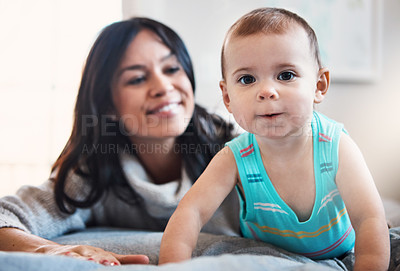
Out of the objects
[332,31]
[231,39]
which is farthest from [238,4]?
[231,39]

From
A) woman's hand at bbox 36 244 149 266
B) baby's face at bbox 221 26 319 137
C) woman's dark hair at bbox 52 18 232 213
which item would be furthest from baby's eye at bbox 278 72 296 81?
woman's dark hair at bbox 52 18 232 213

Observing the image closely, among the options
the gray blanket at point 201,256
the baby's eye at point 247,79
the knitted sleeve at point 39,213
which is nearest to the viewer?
the gray blanket at point 201,256

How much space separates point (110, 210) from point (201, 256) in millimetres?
620

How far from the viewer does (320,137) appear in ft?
2.92

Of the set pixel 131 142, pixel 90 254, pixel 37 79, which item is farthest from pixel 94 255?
pixel 37 79

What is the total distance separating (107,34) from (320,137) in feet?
2.70

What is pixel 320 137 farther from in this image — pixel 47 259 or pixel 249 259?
pixel 47 259

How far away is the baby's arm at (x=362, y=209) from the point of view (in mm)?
708

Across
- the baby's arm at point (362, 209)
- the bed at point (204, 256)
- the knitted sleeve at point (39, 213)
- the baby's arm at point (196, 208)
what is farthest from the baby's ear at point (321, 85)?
the knitted sleeve at point (39, 213)

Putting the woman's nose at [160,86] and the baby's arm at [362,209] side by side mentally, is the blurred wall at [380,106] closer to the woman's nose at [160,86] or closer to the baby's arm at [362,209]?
the woman's nose at [160,86]

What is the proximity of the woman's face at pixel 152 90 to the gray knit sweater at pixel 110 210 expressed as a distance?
0.15 meters

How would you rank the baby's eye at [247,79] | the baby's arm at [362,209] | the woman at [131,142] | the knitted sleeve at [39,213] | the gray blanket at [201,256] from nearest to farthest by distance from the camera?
the gray blanket at [201,256]
the baby's arm at [362,209]
the baby's eye at [247,79]
the knitted sleeve at [39,213]
the woman at [131,142]

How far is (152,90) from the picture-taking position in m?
1.28

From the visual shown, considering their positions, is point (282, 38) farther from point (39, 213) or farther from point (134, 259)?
point (39, 213)
